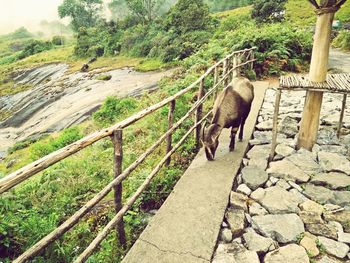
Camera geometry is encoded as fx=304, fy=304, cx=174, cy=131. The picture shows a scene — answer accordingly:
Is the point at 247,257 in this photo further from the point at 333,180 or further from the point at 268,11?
the point at 268,11

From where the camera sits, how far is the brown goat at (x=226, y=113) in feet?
16.4

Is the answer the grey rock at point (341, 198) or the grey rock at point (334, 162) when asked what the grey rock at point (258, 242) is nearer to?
the grey rock at point (341, 198)

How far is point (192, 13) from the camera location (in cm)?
2959

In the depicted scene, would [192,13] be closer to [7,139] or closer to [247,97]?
[7,139]

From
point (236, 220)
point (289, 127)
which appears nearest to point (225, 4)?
point (289, 127)

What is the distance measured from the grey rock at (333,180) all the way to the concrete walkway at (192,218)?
1204 mm

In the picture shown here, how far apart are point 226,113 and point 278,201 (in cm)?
165

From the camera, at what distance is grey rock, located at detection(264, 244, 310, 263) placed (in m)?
3.13

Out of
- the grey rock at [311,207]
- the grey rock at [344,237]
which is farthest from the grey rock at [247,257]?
the grey rock at [311,207]

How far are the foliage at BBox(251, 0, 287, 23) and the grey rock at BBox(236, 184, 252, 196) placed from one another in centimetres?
2978

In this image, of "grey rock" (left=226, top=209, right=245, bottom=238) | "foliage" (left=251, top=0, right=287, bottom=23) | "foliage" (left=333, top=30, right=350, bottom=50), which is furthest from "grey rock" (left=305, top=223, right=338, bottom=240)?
"foliage" (left=251, top=0, right=287, bottom=23)

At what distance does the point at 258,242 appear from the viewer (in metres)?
3.41

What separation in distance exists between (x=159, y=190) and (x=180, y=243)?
1.38 m

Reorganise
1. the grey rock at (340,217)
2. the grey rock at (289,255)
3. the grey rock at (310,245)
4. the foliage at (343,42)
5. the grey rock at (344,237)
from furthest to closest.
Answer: the foliage at (343,42)
the grey rock at (340,217)
the grey rock at (344,237)
the grey rock at (310,245)
the grey rock at (289,255)
